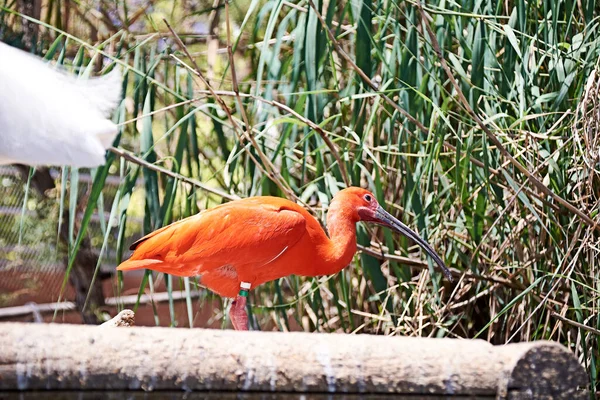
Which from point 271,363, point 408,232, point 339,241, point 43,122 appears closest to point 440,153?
point 408,232

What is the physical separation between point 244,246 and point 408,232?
2.39 ft

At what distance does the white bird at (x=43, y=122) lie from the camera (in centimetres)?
238

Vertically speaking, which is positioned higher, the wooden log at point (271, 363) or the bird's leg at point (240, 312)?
the wooden log at point (271, 363)

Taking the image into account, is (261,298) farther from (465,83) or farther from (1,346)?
(1,346)

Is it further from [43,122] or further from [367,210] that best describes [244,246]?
[43,122]

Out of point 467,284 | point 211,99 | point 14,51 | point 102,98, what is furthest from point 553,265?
point 14,51

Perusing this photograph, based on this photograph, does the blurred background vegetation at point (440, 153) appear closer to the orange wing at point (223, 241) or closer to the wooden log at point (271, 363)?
the orange wing at point (223, 241)

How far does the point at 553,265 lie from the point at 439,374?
170cm

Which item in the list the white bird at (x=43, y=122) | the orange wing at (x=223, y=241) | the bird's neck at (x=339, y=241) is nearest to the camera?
the white bird at (x=43, y=122)

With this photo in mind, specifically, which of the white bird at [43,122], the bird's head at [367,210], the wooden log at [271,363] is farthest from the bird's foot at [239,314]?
the wooden log at [271,363]

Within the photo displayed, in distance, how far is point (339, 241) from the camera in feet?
10.9

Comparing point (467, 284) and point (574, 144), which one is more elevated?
point (574, 144)

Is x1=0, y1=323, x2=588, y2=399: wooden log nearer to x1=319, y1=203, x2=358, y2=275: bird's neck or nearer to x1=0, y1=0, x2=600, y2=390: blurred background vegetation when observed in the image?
x1=0, y1=0, x2=600, y2=390: blurred background vegetation

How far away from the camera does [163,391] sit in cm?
182
